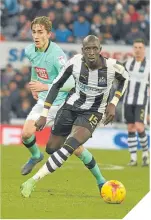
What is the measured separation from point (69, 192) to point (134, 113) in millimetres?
4950

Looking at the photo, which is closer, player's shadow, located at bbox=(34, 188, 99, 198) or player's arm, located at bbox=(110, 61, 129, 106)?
player's arm, located at bbox=(110, 61, 129, 106)

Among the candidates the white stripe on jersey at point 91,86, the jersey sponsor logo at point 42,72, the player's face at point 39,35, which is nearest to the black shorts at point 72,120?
the white stripe on jersey at point 91,86

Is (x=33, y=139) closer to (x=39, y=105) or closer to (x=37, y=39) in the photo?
(x=39, y=105)

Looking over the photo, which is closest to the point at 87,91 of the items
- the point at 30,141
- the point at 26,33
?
the point at 30,141

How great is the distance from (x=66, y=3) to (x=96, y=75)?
42.4 ft

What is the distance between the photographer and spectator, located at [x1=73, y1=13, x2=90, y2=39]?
2086 centimetres

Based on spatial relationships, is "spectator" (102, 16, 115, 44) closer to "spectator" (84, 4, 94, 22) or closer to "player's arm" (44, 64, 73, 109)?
"spectator" (84, 4, 94, 22)

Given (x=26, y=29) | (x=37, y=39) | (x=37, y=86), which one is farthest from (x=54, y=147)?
(x=26, y=29)

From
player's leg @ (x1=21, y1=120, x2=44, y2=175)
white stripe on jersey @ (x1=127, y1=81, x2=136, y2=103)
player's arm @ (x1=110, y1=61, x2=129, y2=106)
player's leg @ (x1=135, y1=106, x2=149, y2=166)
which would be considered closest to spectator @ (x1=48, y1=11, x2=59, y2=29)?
white stripe on jersey @ (x1=127, y1=81, x2=136, y2=103)

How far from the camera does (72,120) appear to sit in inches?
372

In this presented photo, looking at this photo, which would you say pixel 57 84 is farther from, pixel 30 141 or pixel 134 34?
pixel 134 34

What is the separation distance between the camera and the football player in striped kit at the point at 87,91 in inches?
352

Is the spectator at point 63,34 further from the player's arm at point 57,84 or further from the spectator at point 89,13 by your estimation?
the player's arm at point 57,84

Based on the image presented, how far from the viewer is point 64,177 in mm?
11492
